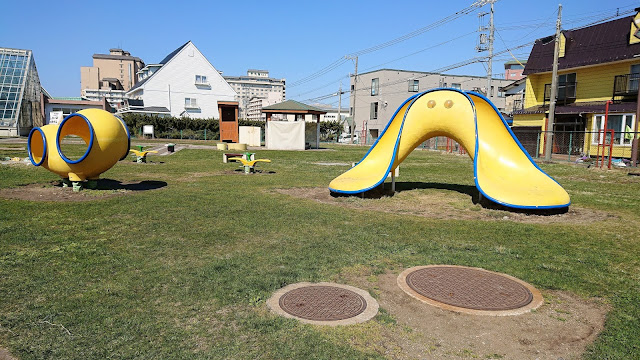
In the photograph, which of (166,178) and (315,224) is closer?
(315,224)

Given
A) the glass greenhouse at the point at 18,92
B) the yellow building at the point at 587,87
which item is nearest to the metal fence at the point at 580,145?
the yellow building at the point at 587,87

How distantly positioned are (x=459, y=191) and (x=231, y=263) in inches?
335

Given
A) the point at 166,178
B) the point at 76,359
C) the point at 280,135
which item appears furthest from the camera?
the point at 280,135

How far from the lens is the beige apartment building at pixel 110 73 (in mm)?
115750

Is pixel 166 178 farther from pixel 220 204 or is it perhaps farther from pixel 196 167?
pixel 220 204

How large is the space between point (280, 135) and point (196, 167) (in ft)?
53.8

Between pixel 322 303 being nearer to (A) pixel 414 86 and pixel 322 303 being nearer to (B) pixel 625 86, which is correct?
(B) pixel 625 86

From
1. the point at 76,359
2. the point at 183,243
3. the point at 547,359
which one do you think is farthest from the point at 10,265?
the point at 547,359

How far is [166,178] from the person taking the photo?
14672 mm

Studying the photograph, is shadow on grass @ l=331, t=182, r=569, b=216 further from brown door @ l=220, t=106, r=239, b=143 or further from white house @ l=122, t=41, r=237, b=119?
white house @ l=122, t=41, r=237, b=119

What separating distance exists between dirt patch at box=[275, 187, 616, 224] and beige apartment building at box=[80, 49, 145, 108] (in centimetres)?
11717

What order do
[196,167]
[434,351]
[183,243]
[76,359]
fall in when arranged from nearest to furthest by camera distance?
[76,359]
[434,351]
[183,243]
[196,167]

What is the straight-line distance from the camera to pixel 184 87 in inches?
2336

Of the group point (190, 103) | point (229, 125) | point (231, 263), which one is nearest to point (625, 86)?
point (229, 125)
